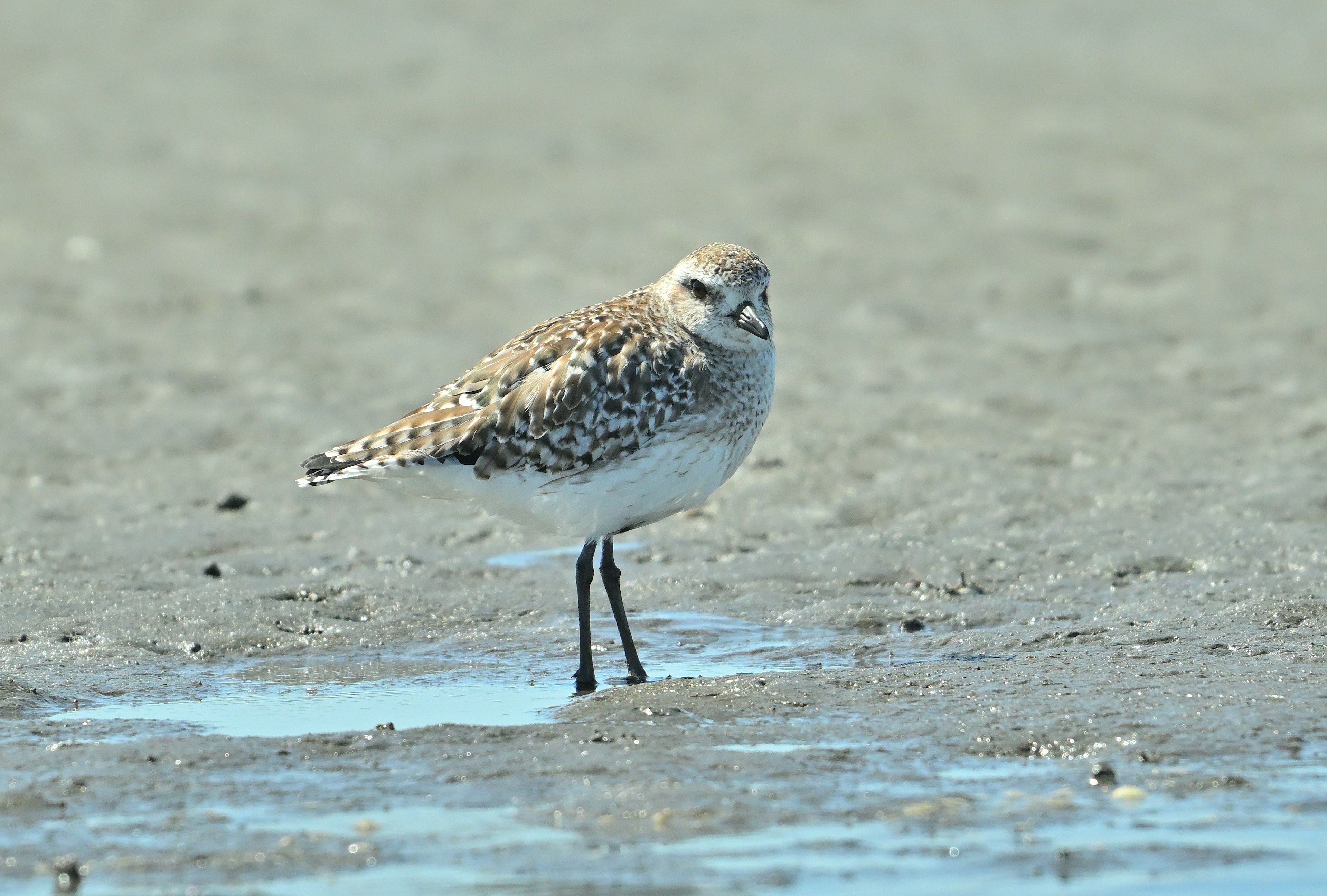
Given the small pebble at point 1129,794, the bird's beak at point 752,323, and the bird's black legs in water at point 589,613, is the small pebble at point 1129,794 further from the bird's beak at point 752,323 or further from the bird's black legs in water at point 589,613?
the bird's beak at point 752,323

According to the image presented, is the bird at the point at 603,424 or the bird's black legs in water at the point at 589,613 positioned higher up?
the bird at the point at 603,424

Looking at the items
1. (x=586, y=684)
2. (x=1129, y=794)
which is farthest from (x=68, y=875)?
(x=1129, y=794)

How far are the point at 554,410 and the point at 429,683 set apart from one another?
1531 mm

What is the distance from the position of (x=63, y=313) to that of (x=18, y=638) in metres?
7.31

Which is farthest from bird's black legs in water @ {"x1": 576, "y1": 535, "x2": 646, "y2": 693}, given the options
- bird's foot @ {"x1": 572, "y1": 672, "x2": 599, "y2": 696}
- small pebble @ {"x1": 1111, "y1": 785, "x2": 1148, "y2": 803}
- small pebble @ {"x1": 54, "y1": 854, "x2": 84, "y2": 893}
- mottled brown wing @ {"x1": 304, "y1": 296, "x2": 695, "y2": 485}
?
small pebble @ {"x1": 54, "y1": 854, "x2": 84, "y2": 893}

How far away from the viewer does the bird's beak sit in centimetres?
991

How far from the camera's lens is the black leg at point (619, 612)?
975 cm

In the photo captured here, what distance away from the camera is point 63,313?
17.2 m

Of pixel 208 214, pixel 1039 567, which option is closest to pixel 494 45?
pixel 208 214

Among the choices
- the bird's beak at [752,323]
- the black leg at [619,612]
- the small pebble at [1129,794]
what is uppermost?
the bird's beak at [752,323]

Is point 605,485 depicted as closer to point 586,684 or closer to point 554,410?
point 554,410

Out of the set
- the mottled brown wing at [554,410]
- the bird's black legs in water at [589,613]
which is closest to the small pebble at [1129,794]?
the bird's black legs in water at [589,613]

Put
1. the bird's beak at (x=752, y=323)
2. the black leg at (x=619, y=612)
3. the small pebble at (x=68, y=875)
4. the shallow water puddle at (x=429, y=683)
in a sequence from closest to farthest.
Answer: the small pebble at (x=68, y=875)
the shallow water puddle at (x=429, y=683)
the black leg at (x=619, y=612)
the bird's beak at (x=752, y=323)

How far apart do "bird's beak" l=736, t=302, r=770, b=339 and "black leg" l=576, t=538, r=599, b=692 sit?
4.44ft
